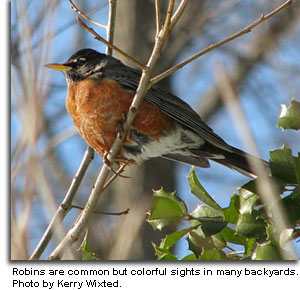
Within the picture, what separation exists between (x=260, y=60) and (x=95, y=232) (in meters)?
4.03

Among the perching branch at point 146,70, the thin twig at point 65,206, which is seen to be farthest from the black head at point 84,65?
the perching branch at point 146,70

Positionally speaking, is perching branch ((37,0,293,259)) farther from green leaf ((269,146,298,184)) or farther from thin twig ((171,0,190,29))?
green leaf ((269,146,298,184))

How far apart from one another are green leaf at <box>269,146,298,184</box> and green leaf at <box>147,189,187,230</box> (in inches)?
15.9

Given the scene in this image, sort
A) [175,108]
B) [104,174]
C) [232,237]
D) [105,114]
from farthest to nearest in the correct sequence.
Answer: [175,108]
[105,114]
[104,174]
[232,237]

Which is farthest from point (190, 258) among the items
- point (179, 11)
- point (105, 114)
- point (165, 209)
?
point (105, 114)

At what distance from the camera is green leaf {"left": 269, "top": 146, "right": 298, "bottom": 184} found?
7.16 ft

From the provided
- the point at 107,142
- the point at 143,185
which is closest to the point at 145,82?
the point at 107,142

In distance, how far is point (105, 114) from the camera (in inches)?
130

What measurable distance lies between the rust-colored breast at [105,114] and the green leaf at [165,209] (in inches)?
40.1

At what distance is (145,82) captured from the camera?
7.71ft

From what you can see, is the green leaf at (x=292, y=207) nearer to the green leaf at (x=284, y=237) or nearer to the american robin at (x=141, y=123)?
the green leaf at (x=284, y=237)

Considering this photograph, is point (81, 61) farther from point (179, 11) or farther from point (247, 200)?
point (247, 200)

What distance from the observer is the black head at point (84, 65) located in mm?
3753

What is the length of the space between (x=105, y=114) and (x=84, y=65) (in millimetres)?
751
